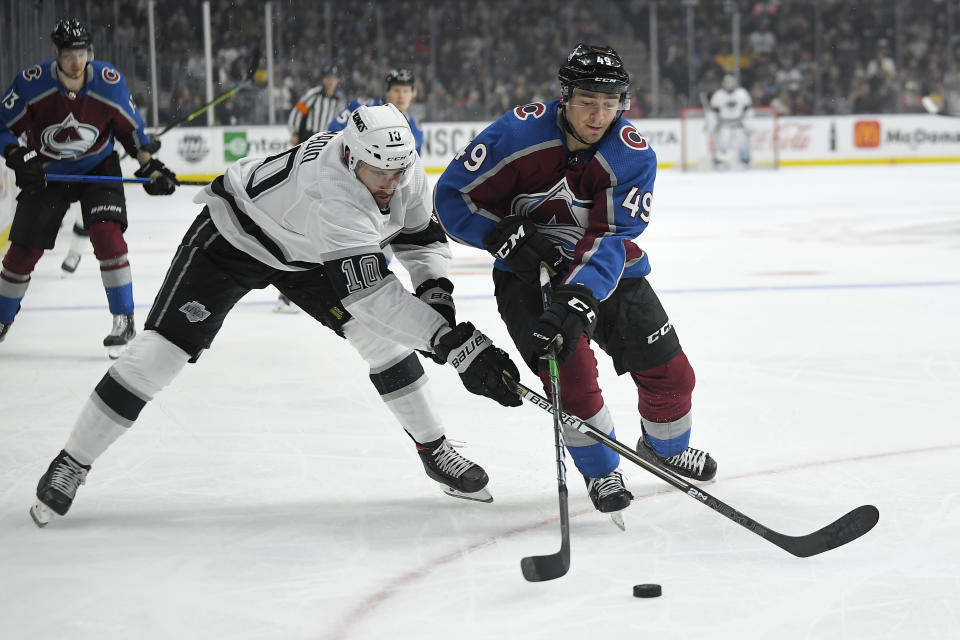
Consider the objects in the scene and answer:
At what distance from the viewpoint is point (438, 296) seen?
239 centimetres

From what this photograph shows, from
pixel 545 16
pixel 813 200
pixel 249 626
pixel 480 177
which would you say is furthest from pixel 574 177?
pixel 545 16

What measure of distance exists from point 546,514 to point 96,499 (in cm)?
100

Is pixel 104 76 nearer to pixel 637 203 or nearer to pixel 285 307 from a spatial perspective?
pixel 285 307

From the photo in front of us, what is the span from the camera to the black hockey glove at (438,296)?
93.1 inches

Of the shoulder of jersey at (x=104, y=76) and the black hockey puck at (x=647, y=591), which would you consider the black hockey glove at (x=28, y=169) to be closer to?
the shoulder of jersey at (x=104, y=76)

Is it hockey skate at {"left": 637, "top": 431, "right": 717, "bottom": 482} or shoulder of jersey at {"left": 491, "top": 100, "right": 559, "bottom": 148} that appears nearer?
shoulder of jersey at {"left": 491, "top": 100, "right": 559, "bottom": 148}

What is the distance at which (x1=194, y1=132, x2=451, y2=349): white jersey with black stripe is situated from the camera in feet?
7.18

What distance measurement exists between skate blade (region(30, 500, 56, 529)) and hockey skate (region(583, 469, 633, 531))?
111cm

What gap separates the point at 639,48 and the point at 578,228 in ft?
44.0

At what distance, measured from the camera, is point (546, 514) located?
2434 millimetres

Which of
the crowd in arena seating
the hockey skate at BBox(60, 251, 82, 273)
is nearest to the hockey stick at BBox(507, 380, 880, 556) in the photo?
the hockey skate at BBox(60, 251, 82, 273)

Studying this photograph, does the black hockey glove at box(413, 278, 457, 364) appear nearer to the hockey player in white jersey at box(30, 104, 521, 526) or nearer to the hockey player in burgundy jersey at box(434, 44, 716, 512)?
the hockey player in white jersey at box(30, 104, 521, 526)

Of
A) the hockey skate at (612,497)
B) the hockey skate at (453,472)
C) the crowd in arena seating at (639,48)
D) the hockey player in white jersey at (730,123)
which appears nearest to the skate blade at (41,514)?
the hockey skate at (453,472)

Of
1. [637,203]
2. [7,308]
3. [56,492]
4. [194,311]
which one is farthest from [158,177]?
[637,203]
